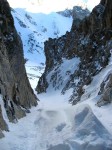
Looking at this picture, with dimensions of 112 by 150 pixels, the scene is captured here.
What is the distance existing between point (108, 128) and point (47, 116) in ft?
34.0

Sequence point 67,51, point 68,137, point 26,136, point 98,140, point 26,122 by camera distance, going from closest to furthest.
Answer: point 98,140 < point 68,137 < point 26,136 < point 26,122 < point 67,51

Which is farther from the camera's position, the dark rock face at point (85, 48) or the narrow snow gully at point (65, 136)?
the dark rock face at point (85, 48)

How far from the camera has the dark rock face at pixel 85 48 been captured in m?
50.1

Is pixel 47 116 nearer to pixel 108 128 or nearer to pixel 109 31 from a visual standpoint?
pixel 108 128

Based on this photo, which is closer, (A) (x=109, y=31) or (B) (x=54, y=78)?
(A) (x=109, y=31)

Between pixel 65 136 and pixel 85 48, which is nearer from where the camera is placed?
pixel 65 136

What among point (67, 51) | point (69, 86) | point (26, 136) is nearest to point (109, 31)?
point (69, 86)

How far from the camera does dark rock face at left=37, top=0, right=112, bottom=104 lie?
50.1 meters

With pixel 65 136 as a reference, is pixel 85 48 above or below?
below

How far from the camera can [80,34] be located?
77.5 meters

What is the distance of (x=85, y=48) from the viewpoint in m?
68.5

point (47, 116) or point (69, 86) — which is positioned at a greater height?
point (47, 116)

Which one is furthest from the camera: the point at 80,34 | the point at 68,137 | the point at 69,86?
the point at 80,34

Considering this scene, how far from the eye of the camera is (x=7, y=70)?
34281mm
